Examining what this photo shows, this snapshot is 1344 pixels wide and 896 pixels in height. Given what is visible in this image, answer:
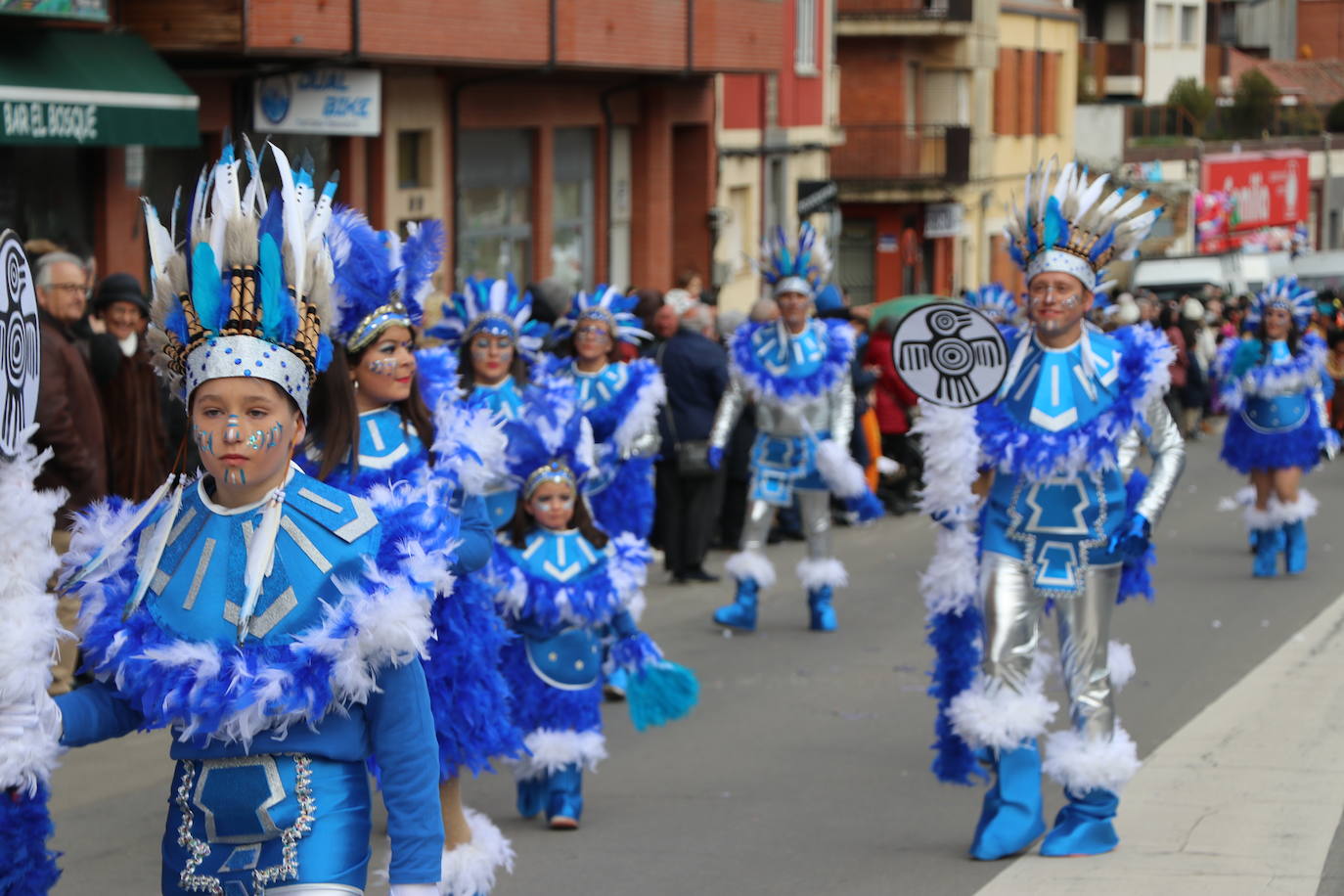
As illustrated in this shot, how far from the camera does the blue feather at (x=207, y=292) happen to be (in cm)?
394

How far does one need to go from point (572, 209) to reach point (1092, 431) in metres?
17.5

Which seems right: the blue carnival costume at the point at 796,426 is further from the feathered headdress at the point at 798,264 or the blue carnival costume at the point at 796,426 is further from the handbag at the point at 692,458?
the handbag at the point at 692,458

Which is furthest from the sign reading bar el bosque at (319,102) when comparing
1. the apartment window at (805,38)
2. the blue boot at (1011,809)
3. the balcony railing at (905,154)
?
the balcony railing at (905,154)

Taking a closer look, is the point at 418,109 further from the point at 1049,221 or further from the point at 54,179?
the point at 1049,221

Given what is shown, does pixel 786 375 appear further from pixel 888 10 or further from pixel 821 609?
pixel 888 10

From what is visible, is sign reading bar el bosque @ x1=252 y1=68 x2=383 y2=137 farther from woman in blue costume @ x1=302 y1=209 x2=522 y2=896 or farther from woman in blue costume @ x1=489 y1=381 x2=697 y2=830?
woman in blue costume @ x1=302 y1=209 x2=522 y2=896

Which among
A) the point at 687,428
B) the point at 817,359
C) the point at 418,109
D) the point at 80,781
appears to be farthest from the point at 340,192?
the point at 80,781

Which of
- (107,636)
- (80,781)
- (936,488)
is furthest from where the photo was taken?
(80,781)

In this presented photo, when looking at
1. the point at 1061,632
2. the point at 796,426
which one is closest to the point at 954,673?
the point at 1061,632

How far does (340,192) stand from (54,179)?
14.2 feet

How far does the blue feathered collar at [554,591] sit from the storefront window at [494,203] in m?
13.2

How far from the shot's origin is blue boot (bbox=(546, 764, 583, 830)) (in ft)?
24.8

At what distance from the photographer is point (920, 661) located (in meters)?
11.1

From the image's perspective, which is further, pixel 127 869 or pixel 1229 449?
pixel 1229 449
